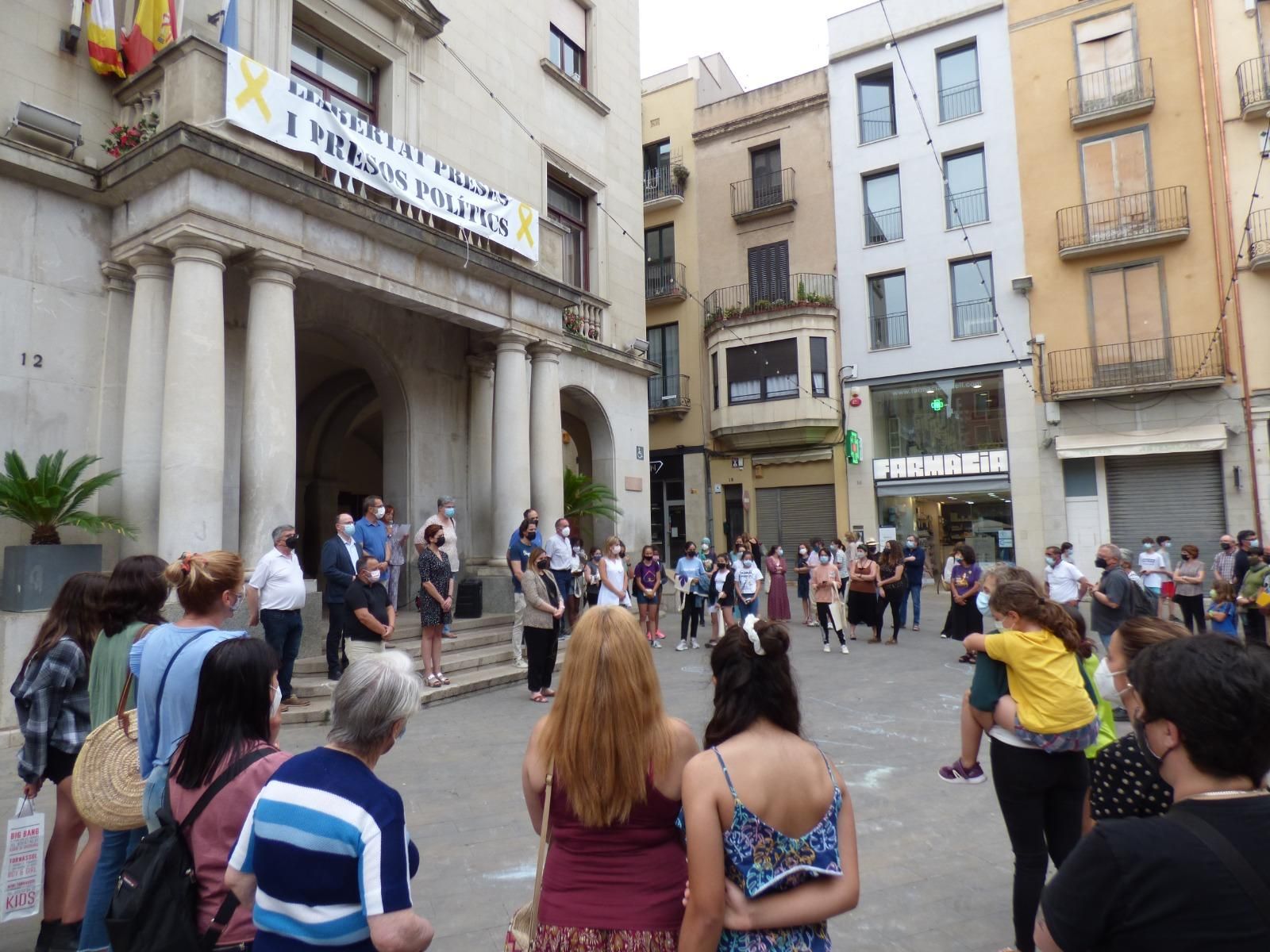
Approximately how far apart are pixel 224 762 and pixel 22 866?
1.67 meters

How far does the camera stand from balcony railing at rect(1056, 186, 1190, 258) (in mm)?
20375

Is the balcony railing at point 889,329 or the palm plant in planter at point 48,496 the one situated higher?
the balcony railing at point 889,329

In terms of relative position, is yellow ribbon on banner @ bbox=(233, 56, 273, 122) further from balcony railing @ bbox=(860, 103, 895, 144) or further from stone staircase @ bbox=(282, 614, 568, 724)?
balcony railing @ bbox=(860, 103, 895, 144)

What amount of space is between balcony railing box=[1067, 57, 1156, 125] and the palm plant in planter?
78.8 feet

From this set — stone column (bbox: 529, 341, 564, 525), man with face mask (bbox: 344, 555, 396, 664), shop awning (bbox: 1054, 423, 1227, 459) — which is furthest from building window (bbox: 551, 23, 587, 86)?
shop awning (bbox: 1054, 423, 1227, 459)

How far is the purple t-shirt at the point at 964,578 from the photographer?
11977mm

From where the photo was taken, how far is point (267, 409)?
905 cm

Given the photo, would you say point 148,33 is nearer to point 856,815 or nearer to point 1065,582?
point 856,815

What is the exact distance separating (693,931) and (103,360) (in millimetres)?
9795

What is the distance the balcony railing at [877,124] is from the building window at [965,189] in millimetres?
2116

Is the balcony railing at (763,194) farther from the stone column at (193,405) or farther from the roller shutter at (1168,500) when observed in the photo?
the stone column at (193,405)

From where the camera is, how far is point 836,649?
1258 cm

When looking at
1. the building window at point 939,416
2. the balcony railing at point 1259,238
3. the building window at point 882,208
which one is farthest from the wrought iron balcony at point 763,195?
the balcony railing at point 1259,238

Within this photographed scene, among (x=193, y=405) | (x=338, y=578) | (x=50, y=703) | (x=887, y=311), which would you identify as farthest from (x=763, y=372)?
(x=50, y=703)
